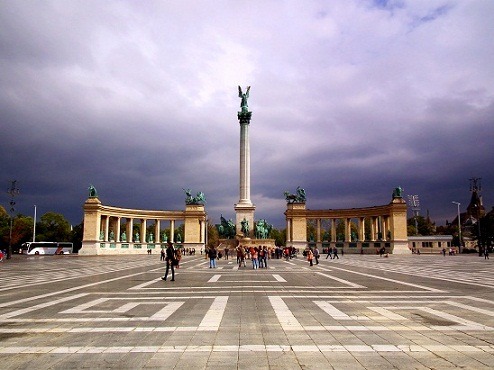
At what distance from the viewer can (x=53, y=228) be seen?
116m

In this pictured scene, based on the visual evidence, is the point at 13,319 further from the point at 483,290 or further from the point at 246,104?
the point at 246,104

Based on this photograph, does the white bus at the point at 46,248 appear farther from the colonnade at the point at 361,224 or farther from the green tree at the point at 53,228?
the colonnade at the point at 361,224

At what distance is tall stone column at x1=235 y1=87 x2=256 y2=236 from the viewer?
75.4 m

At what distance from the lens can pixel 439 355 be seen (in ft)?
25.3

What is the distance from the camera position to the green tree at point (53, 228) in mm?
113188

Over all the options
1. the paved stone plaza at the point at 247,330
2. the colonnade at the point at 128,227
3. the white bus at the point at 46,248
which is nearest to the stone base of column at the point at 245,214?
the colonnade at the point at 128,227

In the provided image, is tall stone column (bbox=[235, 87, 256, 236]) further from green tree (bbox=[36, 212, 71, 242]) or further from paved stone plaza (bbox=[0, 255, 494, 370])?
green tree (bbox=[36, 212, 71, 242])

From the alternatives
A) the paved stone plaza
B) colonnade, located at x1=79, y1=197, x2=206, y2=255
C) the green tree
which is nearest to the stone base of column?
colonnade, located at x1=79, y1=197, x2=206, y2=255

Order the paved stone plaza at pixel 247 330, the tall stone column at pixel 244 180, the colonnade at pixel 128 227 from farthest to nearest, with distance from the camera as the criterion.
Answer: the colonnade at pixel 128 227
the tall stone column at pixel 244 180
the paved stone plaza at pixel 247 330

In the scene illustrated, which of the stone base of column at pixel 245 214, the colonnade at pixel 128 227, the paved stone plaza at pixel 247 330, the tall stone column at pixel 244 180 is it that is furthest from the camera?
the colonnade at pixel 128 227

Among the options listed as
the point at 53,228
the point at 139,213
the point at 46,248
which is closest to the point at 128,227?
the point at 139,213

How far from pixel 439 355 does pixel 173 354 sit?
4837mm

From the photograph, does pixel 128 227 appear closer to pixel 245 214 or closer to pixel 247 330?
pixel 245 214

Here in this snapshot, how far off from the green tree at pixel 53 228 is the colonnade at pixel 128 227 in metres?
25.8
